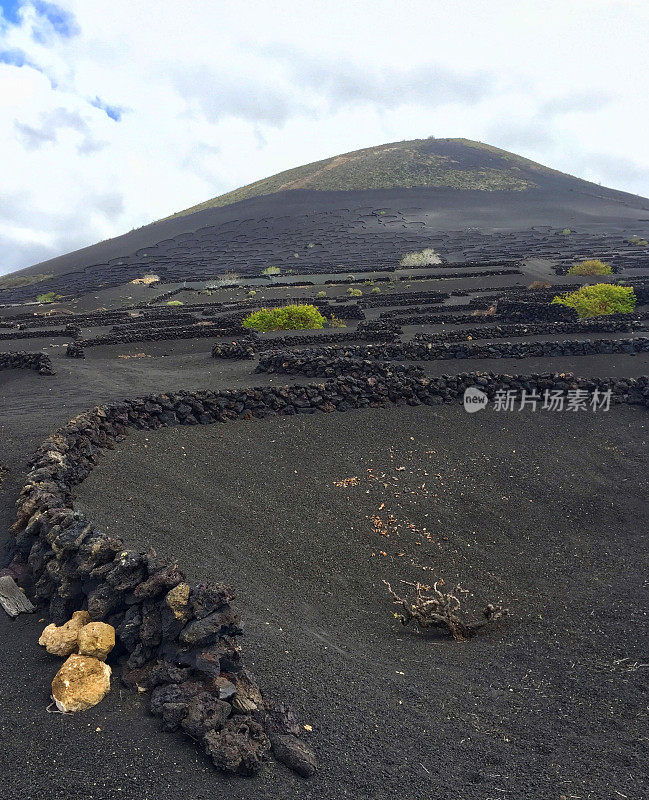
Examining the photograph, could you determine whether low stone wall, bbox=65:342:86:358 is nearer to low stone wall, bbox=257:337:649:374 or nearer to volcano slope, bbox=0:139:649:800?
volcano slope, bbox=0:139:649:800

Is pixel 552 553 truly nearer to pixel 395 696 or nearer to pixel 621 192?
pixel 395 696

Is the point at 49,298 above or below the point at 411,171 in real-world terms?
below

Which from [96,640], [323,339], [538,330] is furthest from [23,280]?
[96,640]

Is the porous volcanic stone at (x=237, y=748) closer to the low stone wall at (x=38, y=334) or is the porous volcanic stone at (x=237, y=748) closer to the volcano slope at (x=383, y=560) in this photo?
the volcano slope at (x=383, y=560)

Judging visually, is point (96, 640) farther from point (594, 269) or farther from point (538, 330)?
point (594, 269)

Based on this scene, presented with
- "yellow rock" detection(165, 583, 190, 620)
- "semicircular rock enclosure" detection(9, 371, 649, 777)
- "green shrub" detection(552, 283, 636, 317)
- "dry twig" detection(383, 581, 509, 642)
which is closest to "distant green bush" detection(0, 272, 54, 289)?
"green shrub" detection(552, 283, 636, 317)

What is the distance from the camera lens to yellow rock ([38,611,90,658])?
18.3ft

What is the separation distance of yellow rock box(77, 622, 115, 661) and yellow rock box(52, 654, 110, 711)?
0.10m

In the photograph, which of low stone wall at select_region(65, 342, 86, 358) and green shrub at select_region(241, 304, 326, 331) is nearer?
low stone wall at select_region(65, 342, 86, 358)

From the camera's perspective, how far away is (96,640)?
5.37 meters

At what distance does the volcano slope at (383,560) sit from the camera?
4703 mm

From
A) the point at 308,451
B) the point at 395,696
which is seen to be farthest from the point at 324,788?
the point at 308,451

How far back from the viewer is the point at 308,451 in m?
13.0

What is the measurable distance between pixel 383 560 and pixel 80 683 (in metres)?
5.50
